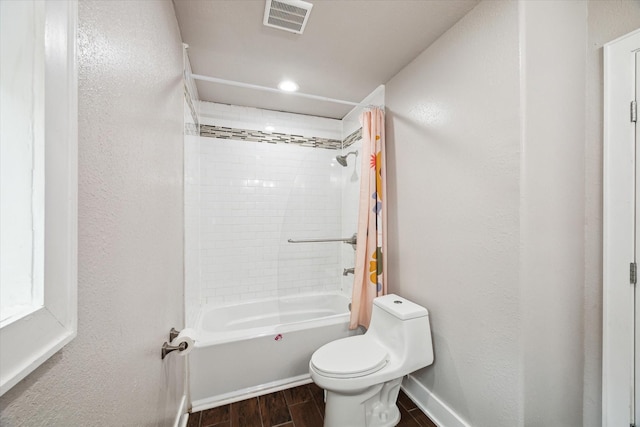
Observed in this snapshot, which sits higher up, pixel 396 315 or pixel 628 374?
pixel 396 315

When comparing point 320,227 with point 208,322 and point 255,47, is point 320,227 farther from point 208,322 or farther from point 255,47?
point 255,47

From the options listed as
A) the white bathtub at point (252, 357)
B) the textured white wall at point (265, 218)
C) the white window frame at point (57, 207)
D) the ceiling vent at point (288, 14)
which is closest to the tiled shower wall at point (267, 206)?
the textured white wall at point (265, 218)

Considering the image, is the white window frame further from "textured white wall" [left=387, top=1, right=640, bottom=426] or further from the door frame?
the door frame

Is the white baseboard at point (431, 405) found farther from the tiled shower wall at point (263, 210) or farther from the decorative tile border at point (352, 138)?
the decorative tile border at point (352, 138)

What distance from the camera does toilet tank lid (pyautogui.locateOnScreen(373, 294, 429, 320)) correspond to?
1443mm

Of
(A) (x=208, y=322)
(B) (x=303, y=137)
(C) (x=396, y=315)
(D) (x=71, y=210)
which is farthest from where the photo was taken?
(B) (x=303, y=137)

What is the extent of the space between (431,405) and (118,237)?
6.06 ft

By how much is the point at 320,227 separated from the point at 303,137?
38.2 inches

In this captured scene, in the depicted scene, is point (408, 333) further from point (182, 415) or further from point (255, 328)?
point (182, 415)

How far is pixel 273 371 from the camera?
5.55 feet

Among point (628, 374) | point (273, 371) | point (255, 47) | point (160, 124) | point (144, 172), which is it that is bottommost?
point (273, 371)

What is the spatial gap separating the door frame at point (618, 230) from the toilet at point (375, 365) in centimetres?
78

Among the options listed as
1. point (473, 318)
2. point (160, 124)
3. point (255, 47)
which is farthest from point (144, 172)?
point (473, 318)

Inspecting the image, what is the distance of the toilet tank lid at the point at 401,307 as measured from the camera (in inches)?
56.8
